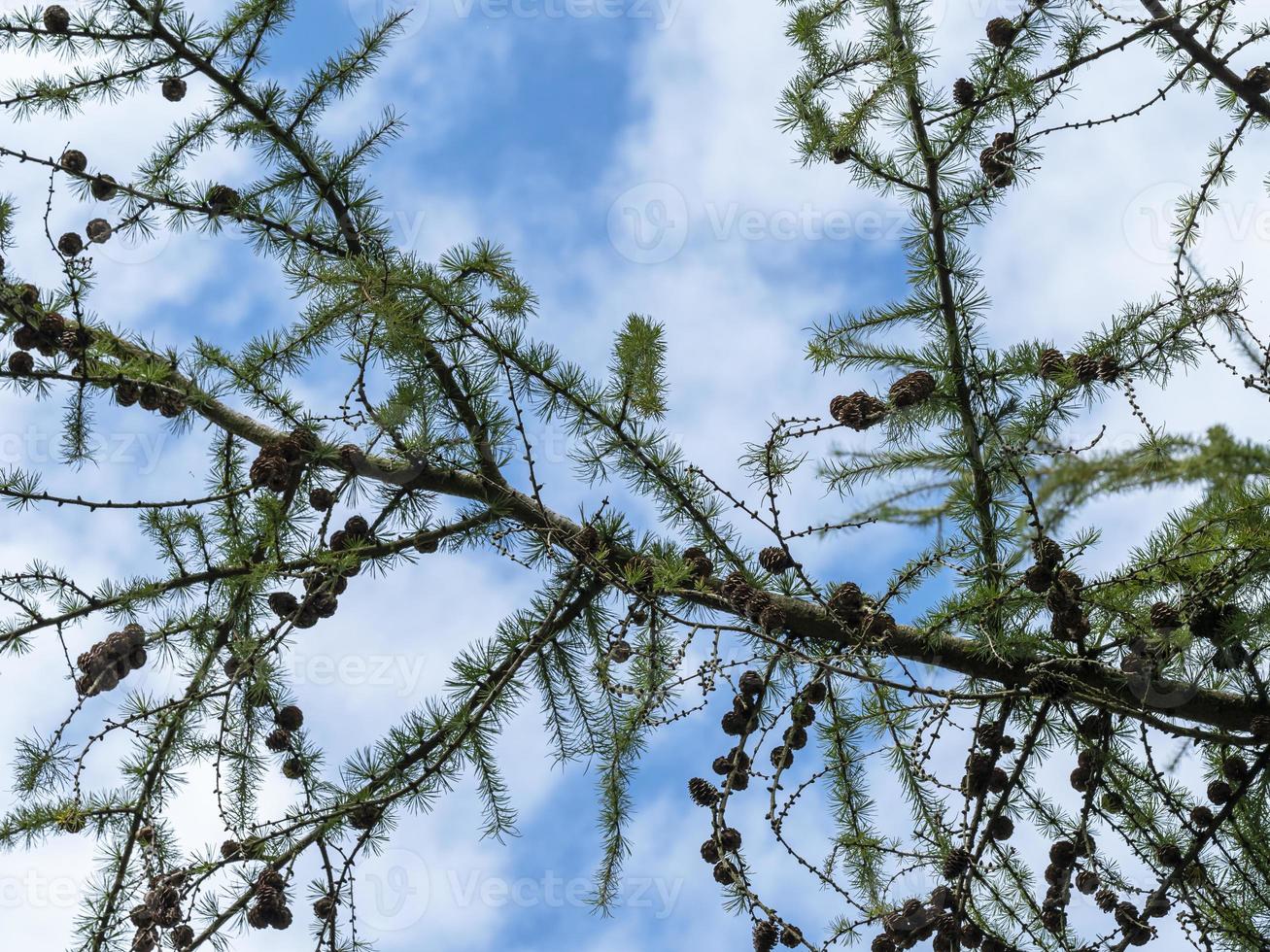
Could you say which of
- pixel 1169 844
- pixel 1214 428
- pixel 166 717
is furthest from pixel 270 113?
pixel 1169 844

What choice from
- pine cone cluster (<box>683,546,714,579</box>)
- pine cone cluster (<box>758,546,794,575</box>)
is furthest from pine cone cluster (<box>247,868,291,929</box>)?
pine cone cluster (<box>758,546,794,575</box>)

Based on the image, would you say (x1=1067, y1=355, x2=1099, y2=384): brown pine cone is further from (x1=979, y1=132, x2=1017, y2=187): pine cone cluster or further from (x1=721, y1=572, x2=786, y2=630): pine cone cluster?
(x1=721, y1=572, x2=786, y2=630): pine cone cluster

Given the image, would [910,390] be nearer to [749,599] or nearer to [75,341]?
[749,599]

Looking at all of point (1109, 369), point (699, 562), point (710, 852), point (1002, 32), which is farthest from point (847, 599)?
point (1002, 32)

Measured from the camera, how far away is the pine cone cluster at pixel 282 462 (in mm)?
2156

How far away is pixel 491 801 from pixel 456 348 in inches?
37.4

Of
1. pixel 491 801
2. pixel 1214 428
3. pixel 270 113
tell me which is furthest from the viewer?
pixel 270 113

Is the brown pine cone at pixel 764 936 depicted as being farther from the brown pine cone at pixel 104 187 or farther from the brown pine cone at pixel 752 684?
the brown pine cone at pixel 104 187

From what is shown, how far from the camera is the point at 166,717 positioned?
2141 millimetres

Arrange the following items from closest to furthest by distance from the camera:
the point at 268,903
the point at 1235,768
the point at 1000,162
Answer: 1. the point at 268,903
2. the point at 1235,768
3. the point at 1000,162

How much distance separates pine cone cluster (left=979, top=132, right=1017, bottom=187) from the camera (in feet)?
7.80

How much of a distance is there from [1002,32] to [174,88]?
1.89 m

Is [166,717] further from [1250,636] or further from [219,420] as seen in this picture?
[1250,636]

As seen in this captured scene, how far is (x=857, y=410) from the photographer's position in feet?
6.85
